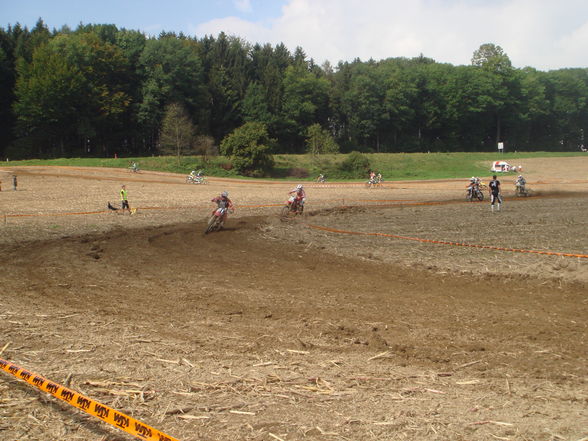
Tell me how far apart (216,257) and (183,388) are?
922 centimetres

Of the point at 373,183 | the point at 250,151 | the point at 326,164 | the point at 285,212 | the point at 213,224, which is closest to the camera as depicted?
the point at 213,224

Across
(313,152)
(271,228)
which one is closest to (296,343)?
(271,228)

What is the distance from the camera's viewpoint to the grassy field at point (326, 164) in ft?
203

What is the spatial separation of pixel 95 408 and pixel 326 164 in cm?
6718

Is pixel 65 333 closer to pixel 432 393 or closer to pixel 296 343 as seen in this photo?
pixel 296 343

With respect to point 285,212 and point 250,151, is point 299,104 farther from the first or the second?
point 285,212

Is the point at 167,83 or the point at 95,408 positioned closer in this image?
the point at 95,408

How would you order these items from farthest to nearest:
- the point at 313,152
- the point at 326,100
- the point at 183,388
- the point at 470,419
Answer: the point at 326,100, the point at 313,152, the point at 183,388, the point at 470,419

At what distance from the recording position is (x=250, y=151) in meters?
63.5

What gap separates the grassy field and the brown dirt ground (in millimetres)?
45527

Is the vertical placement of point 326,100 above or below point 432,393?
above

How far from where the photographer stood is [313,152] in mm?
73188

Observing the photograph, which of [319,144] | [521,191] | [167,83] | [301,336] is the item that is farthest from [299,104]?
[301,336]

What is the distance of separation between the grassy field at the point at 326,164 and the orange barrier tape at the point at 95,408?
189ft
